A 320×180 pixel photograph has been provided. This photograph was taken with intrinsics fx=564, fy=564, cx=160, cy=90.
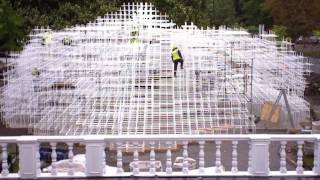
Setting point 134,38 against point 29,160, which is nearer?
point 29,160

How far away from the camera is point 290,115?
17422mm

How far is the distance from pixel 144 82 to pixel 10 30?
1065cm

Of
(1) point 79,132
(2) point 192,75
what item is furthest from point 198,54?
(1) point 79,132

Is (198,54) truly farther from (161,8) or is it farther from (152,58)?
(161,8)

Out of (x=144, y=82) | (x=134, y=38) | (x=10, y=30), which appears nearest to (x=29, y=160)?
(x=144, y=82)

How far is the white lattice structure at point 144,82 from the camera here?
15.8 m

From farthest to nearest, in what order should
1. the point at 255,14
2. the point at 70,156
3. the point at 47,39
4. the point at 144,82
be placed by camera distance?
the point at 255,14 < the point at 47,39 < the point at 144,82 < the point at 70,156

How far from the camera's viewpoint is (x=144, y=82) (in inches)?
700

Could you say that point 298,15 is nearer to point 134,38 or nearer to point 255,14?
point 255,14

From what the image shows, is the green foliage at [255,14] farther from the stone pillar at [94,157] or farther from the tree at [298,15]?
the stone pillar at [94,157]

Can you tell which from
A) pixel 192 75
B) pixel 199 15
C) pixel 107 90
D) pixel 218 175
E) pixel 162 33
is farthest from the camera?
pixel 199 15

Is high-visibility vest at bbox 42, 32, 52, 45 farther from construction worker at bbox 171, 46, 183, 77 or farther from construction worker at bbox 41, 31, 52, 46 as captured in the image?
construction worker at bbox 171, 46, 183, 77

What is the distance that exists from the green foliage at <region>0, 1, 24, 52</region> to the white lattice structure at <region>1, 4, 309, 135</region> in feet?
16.1

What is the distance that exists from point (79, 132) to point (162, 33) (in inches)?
270
